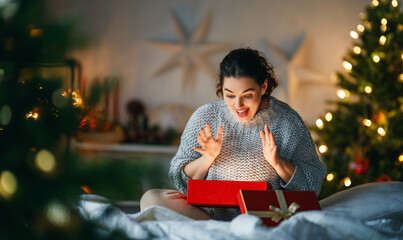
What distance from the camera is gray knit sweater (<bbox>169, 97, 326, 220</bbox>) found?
168cm

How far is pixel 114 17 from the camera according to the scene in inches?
150

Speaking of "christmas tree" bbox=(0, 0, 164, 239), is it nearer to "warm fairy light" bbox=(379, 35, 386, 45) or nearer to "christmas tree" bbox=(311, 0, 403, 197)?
"christmas tree" bbox=(311, 0, 403, 197)

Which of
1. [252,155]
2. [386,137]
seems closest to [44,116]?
[252,155]

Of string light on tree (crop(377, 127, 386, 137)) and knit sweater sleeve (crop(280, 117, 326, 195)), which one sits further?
string light on tree (crop(377, 127, 386, 137))

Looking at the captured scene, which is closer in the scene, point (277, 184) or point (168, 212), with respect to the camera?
point (168, 212)

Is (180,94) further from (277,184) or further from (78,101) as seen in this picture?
(78,101)

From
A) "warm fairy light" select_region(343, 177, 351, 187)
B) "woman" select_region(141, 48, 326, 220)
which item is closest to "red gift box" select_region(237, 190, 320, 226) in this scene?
"woman" select_region(141, 48, 326, 220)

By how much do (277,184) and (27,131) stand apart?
1.44m

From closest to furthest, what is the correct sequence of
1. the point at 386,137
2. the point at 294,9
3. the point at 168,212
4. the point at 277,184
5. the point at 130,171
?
the point at 130,171 < the point at 168,212 < the point at 277,184 < the point at 386,137 < the point at 294,9

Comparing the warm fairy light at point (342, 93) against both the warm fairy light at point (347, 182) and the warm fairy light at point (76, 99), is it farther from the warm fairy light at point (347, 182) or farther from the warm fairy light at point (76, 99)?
the warm fairy light at point (76, 99)

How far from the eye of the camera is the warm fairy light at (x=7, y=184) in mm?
341

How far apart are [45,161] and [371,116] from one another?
2.72 meters

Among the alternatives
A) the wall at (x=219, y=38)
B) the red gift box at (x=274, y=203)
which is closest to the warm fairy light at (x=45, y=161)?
the red gift box at (x=274, y=203)

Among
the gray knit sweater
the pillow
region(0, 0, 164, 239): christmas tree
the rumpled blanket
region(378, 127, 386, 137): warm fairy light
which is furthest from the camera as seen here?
region(378, 127, 386, 137): warm fairy light
